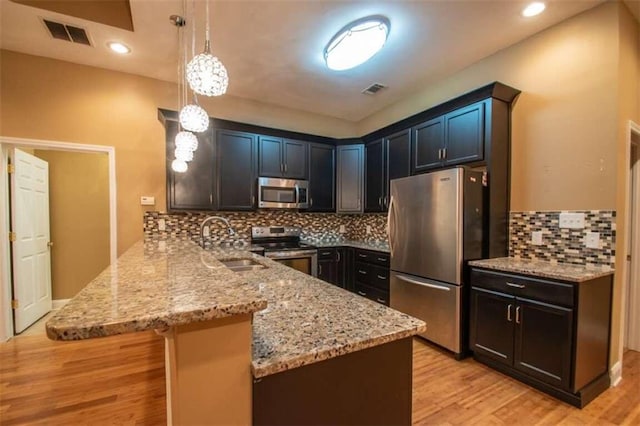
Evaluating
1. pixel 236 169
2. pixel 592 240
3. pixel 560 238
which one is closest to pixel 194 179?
pixel 236 169

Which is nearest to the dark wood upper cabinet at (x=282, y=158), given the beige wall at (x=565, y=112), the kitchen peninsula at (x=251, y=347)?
the beige wall at (x=565, y=112)

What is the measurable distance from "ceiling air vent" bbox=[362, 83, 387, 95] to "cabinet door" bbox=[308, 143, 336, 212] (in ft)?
3.01

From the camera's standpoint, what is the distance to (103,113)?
322 centimetres

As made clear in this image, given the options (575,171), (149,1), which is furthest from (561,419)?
(149,1)

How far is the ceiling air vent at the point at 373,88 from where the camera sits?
356 cm

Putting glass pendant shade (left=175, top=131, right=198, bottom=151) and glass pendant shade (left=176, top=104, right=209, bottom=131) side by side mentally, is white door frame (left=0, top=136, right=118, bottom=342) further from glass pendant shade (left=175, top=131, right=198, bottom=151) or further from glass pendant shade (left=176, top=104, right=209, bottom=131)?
glass pendant shade (left=176, top=104, right=209, bottom=131)

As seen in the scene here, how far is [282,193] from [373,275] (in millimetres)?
1584

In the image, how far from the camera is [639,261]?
8.59 ft

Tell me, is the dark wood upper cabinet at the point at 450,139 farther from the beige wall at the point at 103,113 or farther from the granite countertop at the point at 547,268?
the beige wall at the point at 103,113

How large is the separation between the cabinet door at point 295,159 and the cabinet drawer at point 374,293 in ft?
5.52

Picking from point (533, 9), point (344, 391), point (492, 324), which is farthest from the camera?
point (492, 324)

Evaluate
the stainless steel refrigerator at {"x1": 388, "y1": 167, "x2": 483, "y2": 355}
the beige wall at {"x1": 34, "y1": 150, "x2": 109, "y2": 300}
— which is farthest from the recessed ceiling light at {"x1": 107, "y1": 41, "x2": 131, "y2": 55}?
the stainless steel refrigerator at {"x1": 388, "y1": 167, "x2": 483, "y2": 355}

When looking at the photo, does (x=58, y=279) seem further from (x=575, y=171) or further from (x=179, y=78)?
(x=575, y=171)

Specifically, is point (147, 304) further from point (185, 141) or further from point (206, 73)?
point (185, 141)
